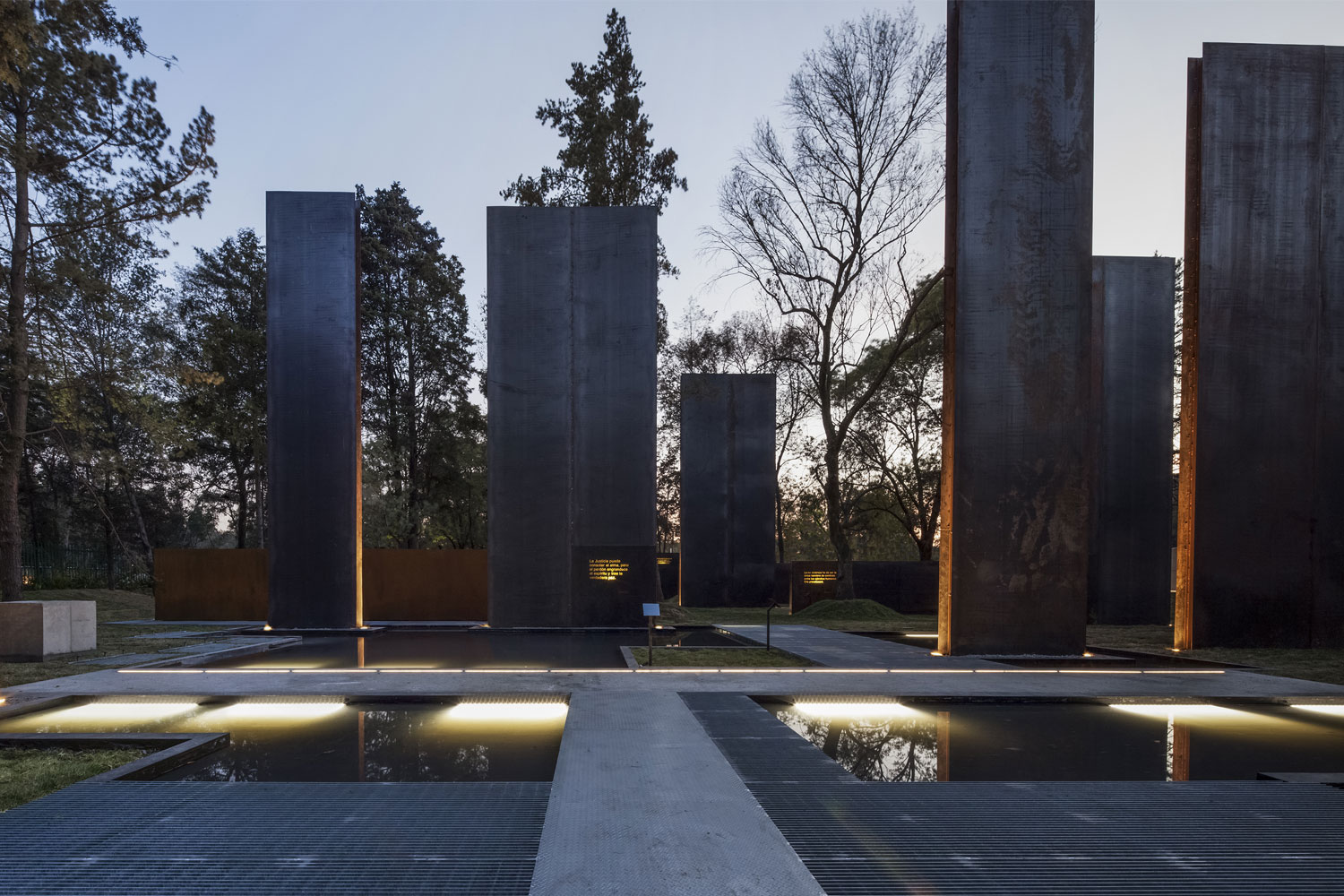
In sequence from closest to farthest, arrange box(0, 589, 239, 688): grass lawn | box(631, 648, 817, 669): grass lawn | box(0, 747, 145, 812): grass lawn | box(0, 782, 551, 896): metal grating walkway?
box(0, 782, 551, 896): metal grating walkway
box(0, 747, 145, 812): grass lawn
box(0, 589, 239, 688): grass lawn
box(631, 648, 817, 669): grass lawn

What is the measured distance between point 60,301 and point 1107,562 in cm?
2262

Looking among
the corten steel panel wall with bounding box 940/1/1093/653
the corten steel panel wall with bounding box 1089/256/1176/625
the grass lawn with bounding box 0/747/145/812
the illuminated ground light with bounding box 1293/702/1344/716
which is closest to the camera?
the grass lawn with bounding box 0/747/145/812

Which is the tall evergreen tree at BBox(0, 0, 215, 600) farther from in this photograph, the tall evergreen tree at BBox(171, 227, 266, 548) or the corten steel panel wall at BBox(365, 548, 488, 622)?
the tall evergreen tree at BBox(171, 227, 266, 548)

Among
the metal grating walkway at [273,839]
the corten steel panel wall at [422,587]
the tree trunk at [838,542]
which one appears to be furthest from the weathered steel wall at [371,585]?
the metal grating walkway at [273,839]

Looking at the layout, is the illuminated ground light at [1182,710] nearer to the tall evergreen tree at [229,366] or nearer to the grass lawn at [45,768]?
the grass lawn at [45,768]

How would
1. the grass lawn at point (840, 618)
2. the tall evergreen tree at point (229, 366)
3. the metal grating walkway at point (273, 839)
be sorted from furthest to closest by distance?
1. the tall evergreen tree at point (229, 366)
2. the grass lawn at point (840, 618)
3. the metal grating walkway at point (273, 839)

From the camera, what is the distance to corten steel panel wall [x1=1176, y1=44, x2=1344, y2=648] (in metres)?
10.8

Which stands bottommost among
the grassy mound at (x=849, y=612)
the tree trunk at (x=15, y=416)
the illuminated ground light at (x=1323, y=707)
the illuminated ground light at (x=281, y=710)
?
the grassy mound at (x=849, y=612)

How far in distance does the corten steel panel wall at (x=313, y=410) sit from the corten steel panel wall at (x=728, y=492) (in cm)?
1158

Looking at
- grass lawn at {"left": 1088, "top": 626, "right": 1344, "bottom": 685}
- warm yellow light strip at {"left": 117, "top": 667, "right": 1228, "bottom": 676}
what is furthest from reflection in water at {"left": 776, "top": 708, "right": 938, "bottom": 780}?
grass lawn at {"left": 1088, "top": 626, "right": 1344, "bottom": 685}

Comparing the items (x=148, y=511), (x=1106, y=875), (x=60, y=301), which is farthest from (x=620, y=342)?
(x=148, y=511)

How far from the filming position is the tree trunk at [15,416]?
37.2 ft

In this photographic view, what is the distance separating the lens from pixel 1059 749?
193 inches

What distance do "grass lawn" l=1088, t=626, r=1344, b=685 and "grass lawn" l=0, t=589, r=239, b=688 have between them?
42.3 feet
